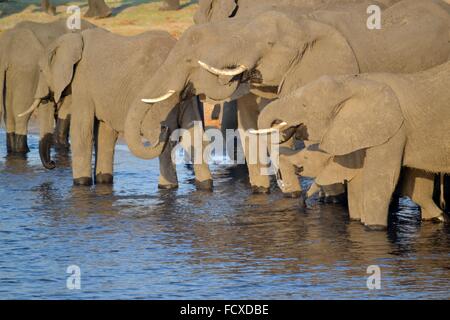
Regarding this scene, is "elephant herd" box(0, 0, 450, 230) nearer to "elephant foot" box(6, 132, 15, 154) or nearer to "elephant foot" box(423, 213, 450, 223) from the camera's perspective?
"elephant foot" box(423, 213, 450, 223)

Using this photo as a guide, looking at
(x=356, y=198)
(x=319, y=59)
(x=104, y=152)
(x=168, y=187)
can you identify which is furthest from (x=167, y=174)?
(x=356, y=198)

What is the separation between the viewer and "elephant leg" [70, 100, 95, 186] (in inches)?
725

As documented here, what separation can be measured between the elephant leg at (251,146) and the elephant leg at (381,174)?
10.2ft

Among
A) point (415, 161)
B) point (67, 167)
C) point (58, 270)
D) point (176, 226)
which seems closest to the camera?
point (58, 270)

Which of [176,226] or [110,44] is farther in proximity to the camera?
[110,44]

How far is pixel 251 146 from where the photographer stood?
1784 cm

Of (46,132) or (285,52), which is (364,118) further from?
(46,132)

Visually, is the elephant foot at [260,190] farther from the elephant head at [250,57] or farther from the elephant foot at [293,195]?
the elephant head at [250,57]

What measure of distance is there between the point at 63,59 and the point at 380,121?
5087mm

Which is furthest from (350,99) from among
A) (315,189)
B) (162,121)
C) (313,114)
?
(162,121)
